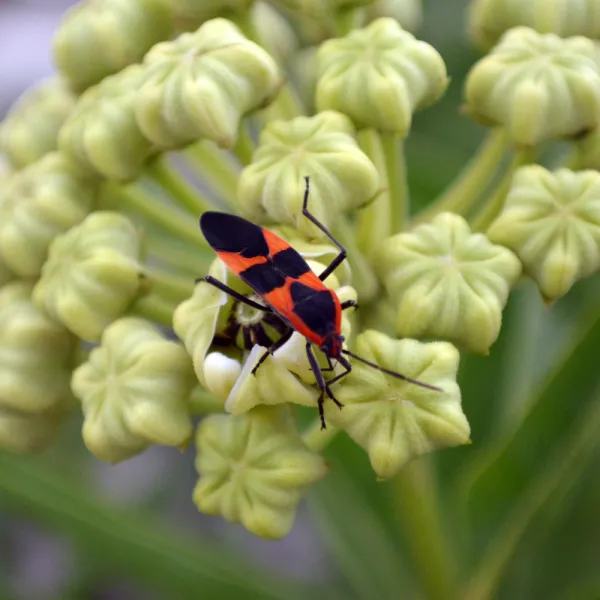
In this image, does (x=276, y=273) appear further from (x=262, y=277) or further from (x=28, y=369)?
(x=28, y=369)

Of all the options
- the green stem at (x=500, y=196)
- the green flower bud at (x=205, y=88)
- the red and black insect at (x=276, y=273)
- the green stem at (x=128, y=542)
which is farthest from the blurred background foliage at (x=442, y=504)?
the green flower bud at (x=205, y=88)

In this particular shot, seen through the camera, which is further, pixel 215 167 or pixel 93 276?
pixel 215 167

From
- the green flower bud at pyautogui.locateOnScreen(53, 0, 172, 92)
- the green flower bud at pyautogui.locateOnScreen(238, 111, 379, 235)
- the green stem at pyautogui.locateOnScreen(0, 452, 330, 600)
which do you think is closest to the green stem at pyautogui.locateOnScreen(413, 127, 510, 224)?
the green flower bud at pyautogui.locateOnScreen(238, 111, 379, 235)

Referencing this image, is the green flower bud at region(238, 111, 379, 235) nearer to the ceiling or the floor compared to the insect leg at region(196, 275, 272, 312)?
nearer to the ceiling

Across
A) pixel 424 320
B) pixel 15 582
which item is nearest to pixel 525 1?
pixel 424 320

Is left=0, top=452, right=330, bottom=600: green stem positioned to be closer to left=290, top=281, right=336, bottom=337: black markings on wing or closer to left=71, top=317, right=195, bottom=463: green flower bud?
left=71, top=317, right=195, bottom=463: green flower bud

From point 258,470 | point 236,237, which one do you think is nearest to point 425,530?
point 258,470
